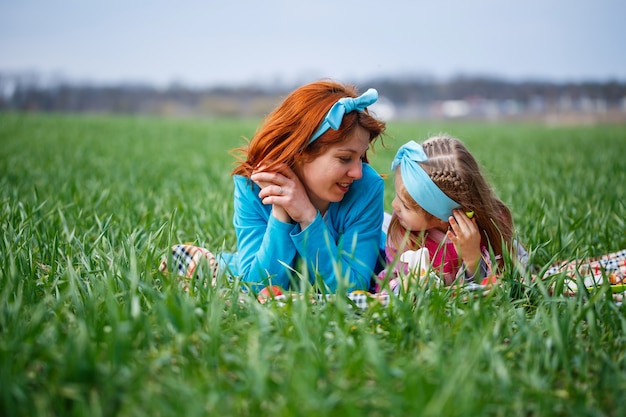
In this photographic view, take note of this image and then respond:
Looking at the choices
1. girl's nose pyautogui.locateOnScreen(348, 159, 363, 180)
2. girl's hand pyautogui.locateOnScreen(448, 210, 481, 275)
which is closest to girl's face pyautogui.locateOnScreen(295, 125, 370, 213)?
girl's nose pyautogui.locateOnScreen(348, 159, 363, 180)

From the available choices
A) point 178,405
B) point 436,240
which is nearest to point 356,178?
point 436,240

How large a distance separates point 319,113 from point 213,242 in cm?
98

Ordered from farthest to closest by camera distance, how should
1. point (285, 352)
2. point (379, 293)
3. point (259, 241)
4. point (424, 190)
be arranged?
point (259, 241)
point (424, 190)
point (379, 293)
point (285, 352)

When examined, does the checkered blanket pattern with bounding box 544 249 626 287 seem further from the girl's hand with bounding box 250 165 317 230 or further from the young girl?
the girl's hand with bounding box 250 165 317 230

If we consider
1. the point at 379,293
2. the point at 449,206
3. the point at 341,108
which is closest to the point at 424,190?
the point at 449,206

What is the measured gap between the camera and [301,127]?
87.6 inches

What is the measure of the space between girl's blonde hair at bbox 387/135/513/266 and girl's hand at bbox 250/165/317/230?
0.41 meters

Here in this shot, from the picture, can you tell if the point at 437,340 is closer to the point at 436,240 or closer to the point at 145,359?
the point at 145,359

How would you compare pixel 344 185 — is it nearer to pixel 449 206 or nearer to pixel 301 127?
pixel 301 127

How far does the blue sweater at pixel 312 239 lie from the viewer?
223 centimetres

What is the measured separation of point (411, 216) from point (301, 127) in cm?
60

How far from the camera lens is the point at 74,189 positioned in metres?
3.66

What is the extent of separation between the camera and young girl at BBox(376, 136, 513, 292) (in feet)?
7.43

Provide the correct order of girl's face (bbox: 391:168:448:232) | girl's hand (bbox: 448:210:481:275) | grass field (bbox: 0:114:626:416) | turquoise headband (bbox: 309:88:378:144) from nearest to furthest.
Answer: grass field (bbox: 0:114:626:416)
turquoise headband (bbox: 309:88:378:144)
girl's hand (bbox: 448:210:481:275)
girl's face (bbox: 391:168:448:232)
